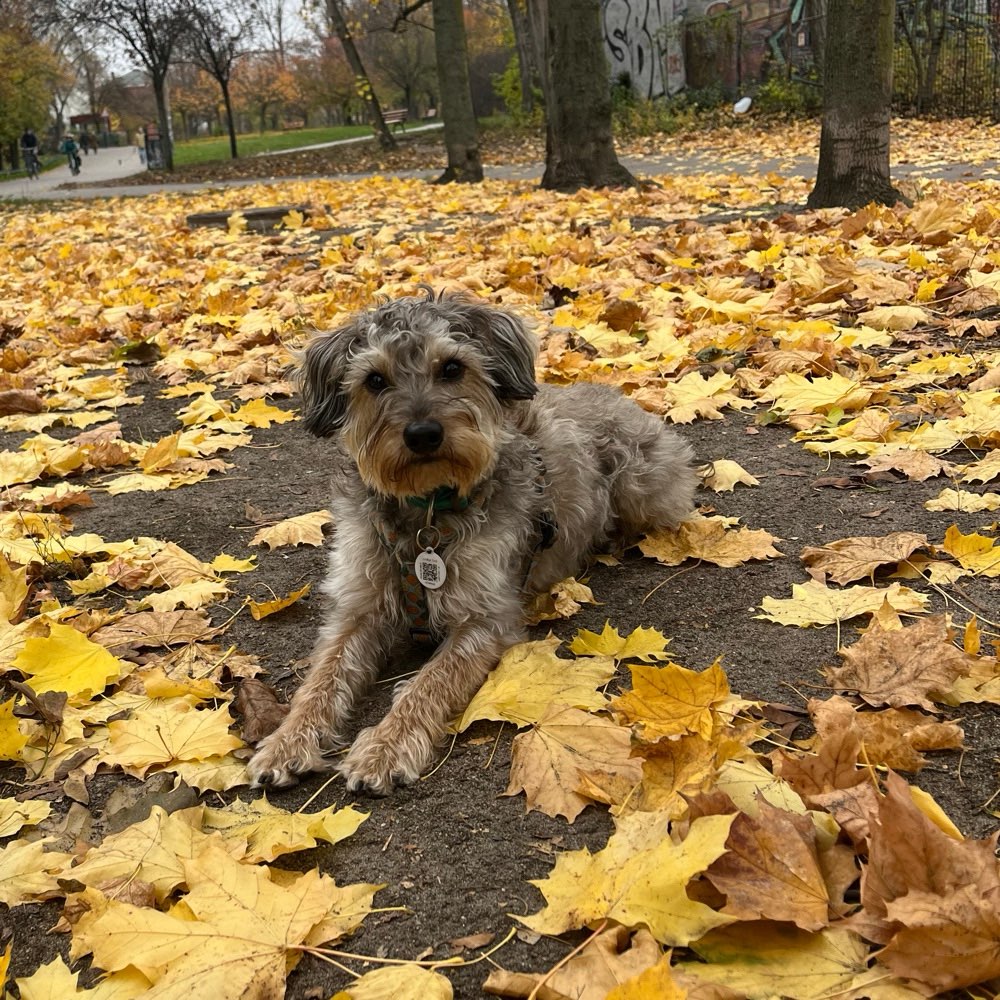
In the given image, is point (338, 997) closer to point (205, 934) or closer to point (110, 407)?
point (205, 934)

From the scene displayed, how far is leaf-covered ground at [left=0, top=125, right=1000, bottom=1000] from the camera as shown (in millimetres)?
2133

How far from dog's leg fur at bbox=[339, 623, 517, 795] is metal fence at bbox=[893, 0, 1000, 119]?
29016mm

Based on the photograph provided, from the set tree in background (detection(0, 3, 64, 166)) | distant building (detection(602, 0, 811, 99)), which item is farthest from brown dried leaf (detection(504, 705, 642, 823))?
tree in background (detection(0, 3, 64, 166))

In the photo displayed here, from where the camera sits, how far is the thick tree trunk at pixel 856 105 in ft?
31.6

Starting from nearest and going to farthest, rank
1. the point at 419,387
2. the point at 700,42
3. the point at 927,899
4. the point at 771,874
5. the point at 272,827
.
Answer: the point at 927,899 < the point at 771,874 < the point at 272,827 < the point at 419,387 < the point at 700,42

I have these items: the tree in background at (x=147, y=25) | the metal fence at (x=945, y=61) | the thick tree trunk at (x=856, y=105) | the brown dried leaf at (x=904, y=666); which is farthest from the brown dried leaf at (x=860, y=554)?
the tree in background at (x=147, y=25)

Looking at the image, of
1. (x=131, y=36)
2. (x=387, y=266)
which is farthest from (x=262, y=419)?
(x=131, y=36)

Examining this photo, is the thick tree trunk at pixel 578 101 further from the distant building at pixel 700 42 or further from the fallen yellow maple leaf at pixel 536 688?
the distant building at pixel 700 42

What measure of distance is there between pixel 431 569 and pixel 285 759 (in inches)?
36.7

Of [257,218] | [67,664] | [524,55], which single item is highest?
[524,55]

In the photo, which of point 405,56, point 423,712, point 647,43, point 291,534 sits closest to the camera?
point 423,712

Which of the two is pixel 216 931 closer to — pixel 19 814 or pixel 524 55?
pixel 19 814

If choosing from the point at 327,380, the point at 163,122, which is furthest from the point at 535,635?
the point at 163,122

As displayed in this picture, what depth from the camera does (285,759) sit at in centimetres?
310
